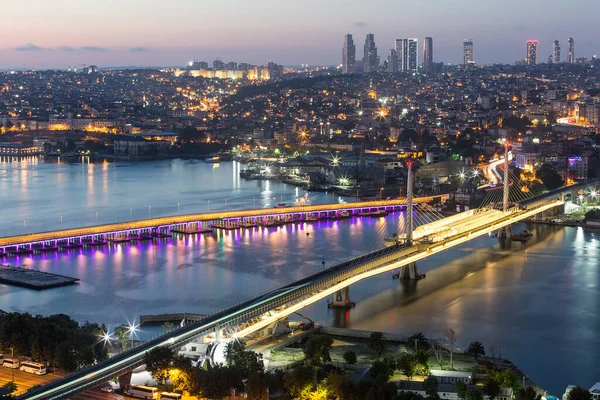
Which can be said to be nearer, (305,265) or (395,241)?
(395,241)

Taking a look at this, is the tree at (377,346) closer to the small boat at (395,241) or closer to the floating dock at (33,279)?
the small boat at (395,241)

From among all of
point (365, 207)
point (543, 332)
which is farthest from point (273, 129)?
point (543, 332)

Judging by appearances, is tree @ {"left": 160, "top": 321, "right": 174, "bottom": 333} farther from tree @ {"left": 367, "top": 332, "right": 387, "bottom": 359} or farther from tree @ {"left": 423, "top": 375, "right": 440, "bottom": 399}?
tree @ {"left": 423, "top": 375, "right": 440, "bottom": 399}

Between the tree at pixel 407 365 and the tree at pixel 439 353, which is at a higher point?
the tree at pixel 407 365

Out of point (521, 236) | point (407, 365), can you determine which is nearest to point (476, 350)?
point (407, 365)

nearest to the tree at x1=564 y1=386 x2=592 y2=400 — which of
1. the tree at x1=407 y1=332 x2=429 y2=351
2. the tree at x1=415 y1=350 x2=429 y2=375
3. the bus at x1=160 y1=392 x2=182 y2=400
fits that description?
the tree at x1=415 y1=350 x2=429 y2=375

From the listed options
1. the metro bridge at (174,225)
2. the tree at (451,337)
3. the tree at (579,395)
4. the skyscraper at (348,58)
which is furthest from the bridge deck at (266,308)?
the skyscraper at (348,58)

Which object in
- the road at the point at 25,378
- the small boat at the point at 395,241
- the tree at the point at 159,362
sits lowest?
the road at the point at 25,378

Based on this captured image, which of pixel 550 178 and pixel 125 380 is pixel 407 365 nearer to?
pixel 125 380
